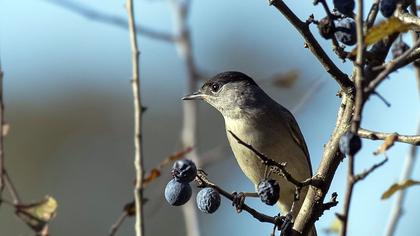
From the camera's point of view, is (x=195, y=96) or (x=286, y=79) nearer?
(x=195, y=96)

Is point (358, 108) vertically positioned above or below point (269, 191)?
below

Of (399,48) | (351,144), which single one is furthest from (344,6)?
(399,48)

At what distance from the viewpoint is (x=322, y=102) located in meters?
11.3

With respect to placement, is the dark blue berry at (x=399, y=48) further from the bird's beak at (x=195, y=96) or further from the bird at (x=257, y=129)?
the bird's beak at (x=195, y=96)

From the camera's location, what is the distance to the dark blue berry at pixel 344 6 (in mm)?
2402

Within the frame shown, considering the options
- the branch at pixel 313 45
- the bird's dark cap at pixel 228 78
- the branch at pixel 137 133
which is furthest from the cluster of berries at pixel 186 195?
the bird's dark cap at pixel 228 78

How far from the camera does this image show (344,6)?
2.41 m

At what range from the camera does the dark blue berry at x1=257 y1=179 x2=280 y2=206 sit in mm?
2793

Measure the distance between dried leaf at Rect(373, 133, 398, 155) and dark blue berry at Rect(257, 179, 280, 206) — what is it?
0.62 m

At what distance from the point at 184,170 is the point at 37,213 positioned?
0.62 m

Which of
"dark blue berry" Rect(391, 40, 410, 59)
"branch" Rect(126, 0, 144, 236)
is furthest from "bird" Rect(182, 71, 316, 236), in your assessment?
"branch" Rect(126, 0, 144, 236)

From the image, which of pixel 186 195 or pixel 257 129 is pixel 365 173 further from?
pixel 257 129

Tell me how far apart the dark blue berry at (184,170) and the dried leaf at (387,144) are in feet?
2.13

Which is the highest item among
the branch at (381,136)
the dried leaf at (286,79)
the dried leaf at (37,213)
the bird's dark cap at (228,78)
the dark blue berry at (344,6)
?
the dried leaf at (286,79)
